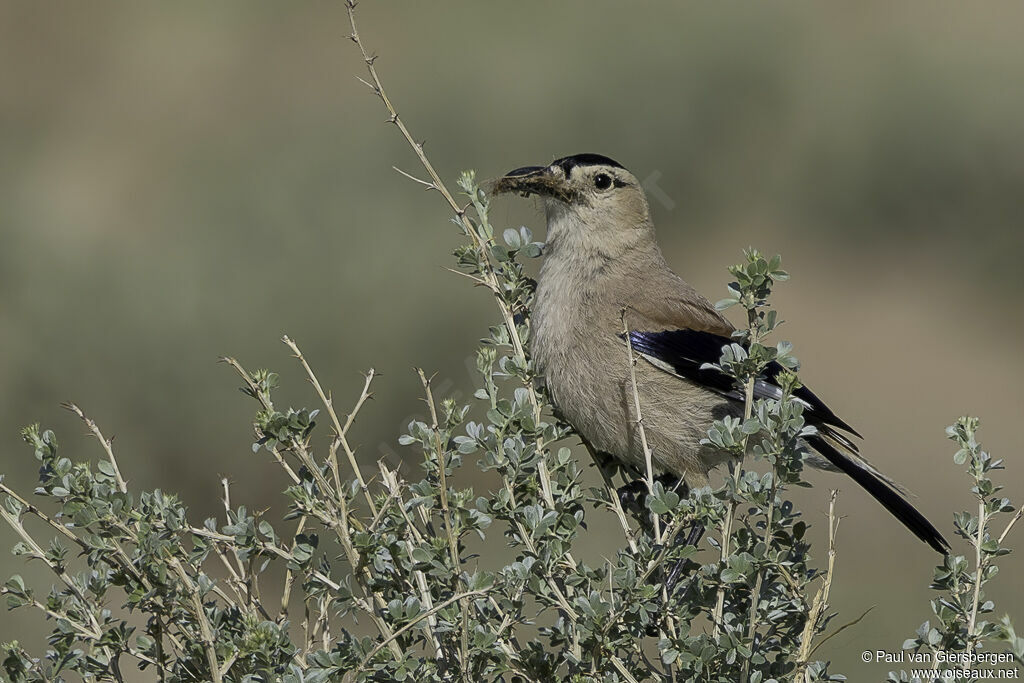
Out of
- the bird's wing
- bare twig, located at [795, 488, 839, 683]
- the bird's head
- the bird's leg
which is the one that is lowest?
the bird's leg

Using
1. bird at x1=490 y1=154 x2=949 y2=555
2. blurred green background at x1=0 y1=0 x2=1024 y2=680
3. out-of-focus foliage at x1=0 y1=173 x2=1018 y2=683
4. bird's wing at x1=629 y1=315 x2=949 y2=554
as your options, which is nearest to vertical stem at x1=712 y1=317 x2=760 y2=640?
out-of-focus foliage at x1=0 y1=173 x2=1018 y2=683

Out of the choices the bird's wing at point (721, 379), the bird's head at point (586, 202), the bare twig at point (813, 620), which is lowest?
the bare twig at point (813, 620)

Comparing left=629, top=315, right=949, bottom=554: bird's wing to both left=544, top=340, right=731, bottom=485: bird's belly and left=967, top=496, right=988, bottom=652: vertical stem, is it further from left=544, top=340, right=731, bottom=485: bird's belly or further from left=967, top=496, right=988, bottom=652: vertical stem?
left=967, top=496, right=988, bottom=652: vertical stem

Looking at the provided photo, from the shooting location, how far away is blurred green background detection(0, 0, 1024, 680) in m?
8.98

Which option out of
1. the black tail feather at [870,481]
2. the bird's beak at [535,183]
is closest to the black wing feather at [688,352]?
the black tail feather at [870,481]

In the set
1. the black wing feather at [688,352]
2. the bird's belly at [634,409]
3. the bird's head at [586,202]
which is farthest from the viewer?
the bird's head at [586,202]

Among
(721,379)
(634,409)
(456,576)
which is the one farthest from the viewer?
(721,379)

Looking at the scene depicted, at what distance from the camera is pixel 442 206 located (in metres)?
10.6

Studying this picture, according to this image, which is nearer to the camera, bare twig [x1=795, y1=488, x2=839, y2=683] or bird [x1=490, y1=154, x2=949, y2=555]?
bare twig [x1=795, y1=488, x2=839, y2=683]

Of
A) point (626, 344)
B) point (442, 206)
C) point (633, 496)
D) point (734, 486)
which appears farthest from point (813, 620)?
point (442, 206)

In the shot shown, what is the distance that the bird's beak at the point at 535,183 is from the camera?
441cm

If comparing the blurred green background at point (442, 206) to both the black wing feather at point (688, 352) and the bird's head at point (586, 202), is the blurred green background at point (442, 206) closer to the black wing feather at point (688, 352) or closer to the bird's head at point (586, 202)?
the bird's head at point (586, 202)

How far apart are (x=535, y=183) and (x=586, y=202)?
0.25 m

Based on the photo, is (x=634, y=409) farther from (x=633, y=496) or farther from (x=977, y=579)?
(x=977, y=579)
